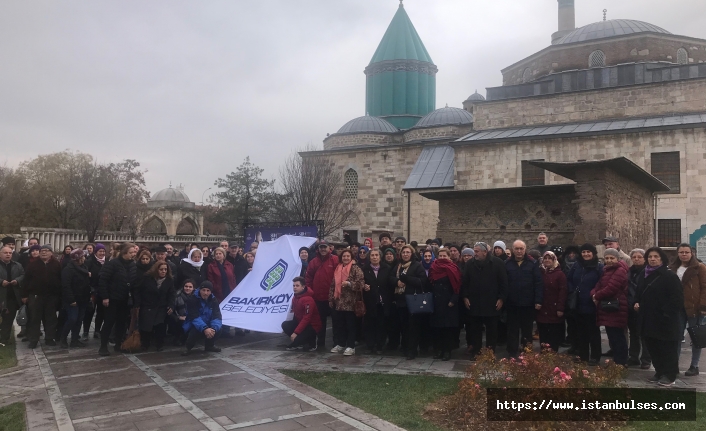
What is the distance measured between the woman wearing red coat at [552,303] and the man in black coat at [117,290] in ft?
21.4

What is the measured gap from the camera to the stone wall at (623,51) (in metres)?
24.8

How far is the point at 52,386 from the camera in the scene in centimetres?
598

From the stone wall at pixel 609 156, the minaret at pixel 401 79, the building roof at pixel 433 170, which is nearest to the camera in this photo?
the stone wall at pixel 609 156

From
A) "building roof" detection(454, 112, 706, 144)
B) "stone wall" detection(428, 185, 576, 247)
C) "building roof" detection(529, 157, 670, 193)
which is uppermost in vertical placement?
"building roof" detection(454, 112, 706, 144)

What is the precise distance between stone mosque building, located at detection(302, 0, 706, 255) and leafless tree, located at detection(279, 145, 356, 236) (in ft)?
6.08

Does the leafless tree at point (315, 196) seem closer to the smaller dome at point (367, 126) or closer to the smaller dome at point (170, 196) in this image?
the smaller dome at point (367, 126)

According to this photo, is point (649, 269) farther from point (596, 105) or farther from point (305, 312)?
point (596, 105)

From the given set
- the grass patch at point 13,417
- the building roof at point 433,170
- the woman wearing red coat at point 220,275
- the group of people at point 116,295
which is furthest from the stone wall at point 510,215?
the building roof at point 433,170

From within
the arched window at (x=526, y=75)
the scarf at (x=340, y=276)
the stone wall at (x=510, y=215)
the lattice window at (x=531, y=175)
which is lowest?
the scarf at (x=340, y=276)

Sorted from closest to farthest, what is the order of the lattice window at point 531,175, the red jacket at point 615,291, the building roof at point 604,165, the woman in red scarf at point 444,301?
the red jacket at point 615,291, the woman in red scarf at point 444,301, the building roof at point 604,165, the lattice window at point 531,175

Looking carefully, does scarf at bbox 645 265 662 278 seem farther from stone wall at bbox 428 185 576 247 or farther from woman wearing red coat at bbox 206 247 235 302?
woman wearing red coat at bbox 206 247 235 302

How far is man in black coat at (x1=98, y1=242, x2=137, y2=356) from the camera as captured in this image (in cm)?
782

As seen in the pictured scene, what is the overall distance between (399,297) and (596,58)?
77.9ft

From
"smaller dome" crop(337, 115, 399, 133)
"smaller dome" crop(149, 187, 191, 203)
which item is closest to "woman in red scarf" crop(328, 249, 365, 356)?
"smaller dome" crop(337, 115, 399, 133)
